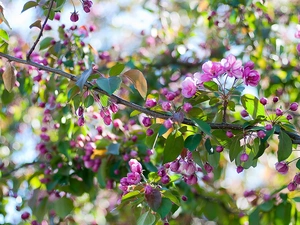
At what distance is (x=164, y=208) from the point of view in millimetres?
1551

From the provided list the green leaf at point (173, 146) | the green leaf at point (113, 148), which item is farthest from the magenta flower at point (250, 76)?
the green leaf at point (113, 148)

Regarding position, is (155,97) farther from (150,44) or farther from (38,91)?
(150,44)

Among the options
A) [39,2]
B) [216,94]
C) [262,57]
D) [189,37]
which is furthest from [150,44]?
[216,94]

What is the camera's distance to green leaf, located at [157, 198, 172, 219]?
1.54 m

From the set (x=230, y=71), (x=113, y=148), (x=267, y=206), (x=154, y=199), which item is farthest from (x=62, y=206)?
(x=230, y=71)

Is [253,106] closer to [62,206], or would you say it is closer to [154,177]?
[154,177]

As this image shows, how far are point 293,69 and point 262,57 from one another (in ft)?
0.70

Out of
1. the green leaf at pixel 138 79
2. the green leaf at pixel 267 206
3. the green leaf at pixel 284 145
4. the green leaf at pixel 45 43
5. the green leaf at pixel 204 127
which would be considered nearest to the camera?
the green leaf at pixel 204 127

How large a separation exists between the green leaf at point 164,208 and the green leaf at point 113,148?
2.01ft

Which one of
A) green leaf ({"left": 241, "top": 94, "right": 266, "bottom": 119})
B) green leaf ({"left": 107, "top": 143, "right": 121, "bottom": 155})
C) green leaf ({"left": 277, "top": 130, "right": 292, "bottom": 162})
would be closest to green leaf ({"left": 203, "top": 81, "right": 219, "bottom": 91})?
green leaf ({"left": 241, "top": 94, "right": 266, "bottom": 119})

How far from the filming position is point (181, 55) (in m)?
3.23

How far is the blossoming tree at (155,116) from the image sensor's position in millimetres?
1592

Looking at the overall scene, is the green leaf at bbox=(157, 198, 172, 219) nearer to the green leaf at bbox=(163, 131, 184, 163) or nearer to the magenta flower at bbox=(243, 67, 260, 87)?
the green leaf at bbox=(163, 131, 184, 163)

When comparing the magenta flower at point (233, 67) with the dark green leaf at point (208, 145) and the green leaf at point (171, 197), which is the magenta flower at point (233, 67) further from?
the green leaf at point (171, 197)
